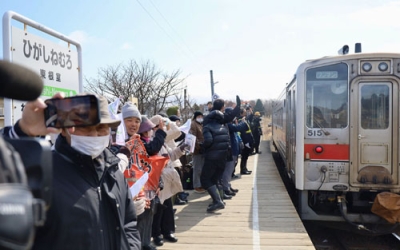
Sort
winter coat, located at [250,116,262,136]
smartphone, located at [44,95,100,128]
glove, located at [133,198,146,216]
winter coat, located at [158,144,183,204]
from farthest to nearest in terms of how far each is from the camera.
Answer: winter coat, located at [250,116,262,136], winter coat, located at [158,144,183,204], glove, located at [133,198,146,216], smartphone, located at [44,95,100,128]

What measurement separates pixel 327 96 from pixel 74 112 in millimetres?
5415

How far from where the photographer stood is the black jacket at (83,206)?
1.72 metres

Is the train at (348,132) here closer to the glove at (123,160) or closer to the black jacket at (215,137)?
the black jacket at (215,137)

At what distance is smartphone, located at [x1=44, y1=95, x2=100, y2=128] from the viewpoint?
1540 mm

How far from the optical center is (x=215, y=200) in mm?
6324

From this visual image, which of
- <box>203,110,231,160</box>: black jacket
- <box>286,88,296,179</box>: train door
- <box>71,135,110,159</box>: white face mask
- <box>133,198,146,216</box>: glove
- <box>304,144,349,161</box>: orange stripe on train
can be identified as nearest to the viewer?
<box>71,135,110,159</box>: white face mask

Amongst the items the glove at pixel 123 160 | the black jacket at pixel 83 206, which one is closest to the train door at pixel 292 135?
the glove at pixel 123 160

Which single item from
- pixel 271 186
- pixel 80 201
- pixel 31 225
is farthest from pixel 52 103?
pixel 271 186

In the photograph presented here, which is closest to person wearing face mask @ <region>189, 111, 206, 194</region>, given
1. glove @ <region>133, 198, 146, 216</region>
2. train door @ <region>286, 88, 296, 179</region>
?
train door @ <region>286, 88, 296, 179</region>

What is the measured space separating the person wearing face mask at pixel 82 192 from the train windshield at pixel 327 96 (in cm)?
478

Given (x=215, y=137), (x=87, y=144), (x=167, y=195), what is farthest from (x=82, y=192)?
(x=215, y=137)

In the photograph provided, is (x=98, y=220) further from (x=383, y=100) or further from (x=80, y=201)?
(x=383, y=100)

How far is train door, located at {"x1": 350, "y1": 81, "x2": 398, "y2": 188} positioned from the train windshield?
0.58ft

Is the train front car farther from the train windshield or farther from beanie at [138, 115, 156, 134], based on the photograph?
beanie at [138, 115, 156, 134]
